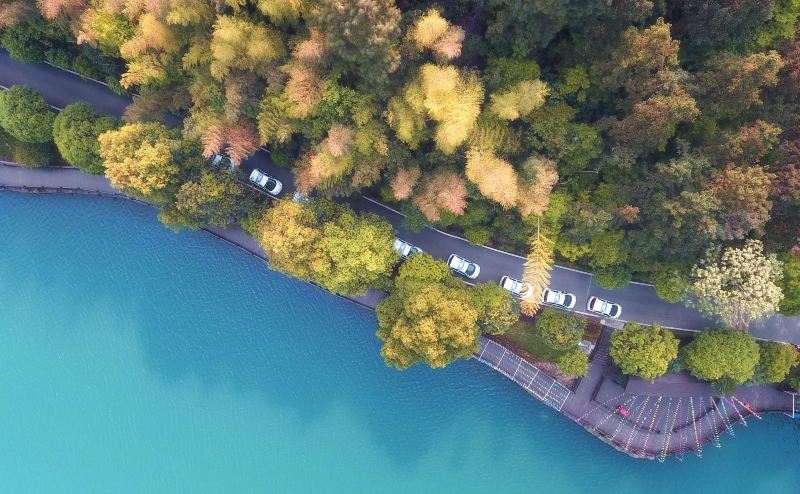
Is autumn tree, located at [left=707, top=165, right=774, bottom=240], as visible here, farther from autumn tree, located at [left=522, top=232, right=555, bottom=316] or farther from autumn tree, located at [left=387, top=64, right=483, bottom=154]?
autumn tree, located at [left=387, top=64, right=483, bottom=154]

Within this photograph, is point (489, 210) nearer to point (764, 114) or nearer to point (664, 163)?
point (664, 163)

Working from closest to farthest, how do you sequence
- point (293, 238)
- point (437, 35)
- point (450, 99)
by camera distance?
1. point (437, 35)
2. point (450, 99)
3. point (293, 238)

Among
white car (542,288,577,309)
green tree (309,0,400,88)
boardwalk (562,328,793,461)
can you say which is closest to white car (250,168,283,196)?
green tree (309,0,400,88)

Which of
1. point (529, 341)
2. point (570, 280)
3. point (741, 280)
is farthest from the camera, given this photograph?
point (529, 341)

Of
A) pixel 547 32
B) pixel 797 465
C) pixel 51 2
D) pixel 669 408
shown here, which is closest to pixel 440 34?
pixel 547 32

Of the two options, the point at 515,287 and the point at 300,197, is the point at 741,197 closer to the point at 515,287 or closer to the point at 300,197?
the point at 515,287

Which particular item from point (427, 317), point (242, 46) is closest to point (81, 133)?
point (242, 46)

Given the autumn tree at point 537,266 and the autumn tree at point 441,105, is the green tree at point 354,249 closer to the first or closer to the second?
the autumn tree at point 441,105

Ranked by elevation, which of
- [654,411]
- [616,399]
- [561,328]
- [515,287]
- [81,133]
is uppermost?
[515,287]
